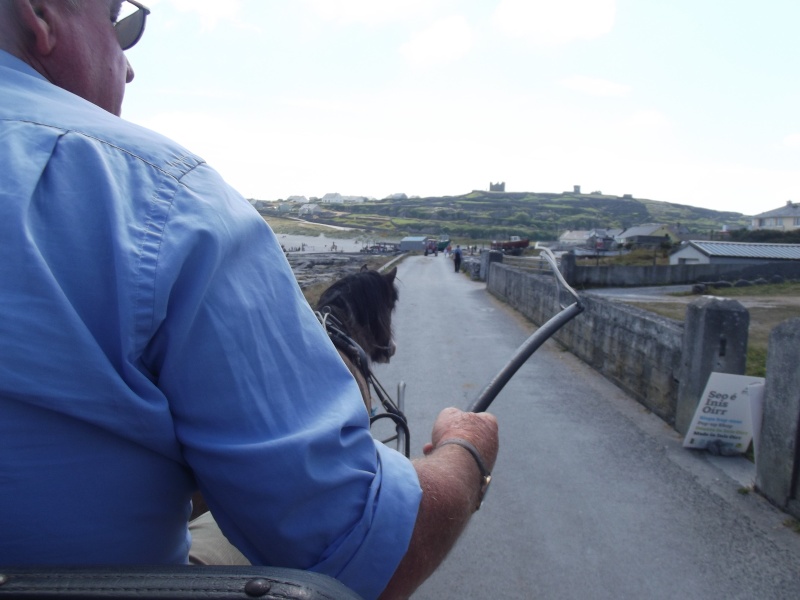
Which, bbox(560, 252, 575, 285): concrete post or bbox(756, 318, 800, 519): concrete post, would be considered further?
bbox(560, 252, 575, 285): concrete post

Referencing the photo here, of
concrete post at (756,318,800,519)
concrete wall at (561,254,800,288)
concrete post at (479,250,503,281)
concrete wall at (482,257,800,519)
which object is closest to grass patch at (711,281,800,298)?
concrete wall at (561,254,800,288)

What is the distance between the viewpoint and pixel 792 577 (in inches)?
166

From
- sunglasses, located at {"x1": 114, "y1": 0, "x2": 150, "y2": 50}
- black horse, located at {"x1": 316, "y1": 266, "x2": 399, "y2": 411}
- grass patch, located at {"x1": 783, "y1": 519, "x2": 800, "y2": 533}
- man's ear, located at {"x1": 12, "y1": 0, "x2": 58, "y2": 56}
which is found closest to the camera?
man's ear, located at {"x1": 12, "y1": 0, "x2": 58, "y2": 56}

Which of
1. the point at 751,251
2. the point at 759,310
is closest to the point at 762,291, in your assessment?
the point at 759,310

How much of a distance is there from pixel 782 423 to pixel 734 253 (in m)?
29.2

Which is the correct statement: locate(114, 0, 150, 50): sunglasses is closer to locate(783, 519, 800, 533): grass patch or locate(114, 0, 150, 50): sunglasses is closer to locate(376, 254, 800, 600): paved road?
locate(376, 254, 800, 600): paved road

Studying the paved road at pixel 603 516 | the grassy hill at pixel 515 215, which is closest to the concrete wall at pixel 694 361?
the paved road at pixel 603 516

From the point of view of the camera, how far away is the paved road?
414cm

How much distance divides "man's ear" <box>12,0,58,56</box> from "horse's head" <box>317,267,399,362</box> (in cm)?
260

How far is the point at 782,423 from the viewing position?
5172 mm

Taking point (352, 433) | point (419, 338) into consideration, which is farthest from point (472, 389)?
point (352, 433)

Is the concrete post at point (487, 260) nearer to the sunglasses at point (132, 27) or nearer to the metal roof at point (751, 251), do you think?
the metal roof at point (751, 251)

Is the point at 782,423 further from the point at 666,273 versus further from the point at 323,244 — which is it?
the point at 323,244

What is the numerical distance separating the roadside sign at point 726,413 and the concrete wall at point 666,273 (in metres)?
21.1
